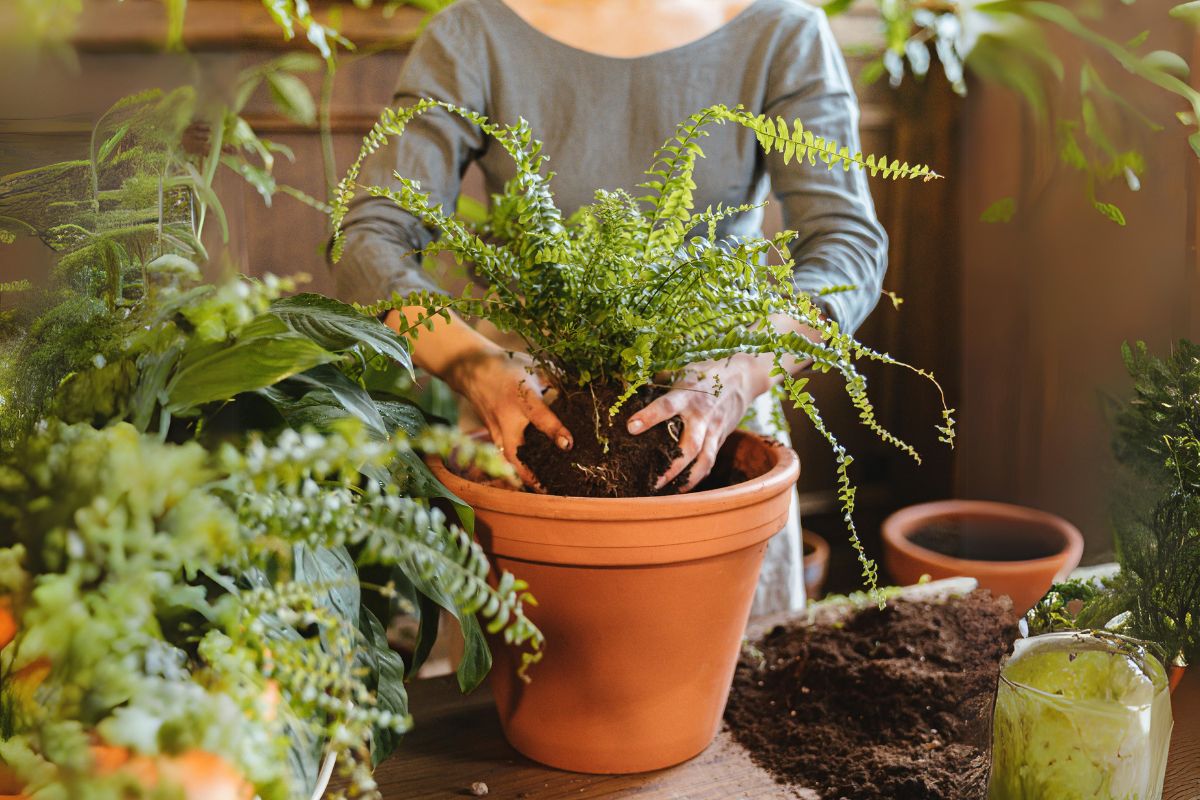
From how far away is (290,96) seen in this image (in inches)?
60.6

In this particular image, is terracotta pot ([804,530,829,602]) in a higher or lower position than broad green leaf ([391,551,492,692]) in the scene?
lower

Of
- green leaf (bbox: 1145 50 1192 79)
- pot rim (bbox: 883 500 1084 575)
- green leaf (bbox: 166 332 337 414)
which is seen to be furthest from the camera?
pot rim (bbox: 883 500 1084 575)

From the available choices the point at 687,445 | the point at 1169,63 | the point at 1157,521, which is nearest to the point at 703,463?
the point at 687,445

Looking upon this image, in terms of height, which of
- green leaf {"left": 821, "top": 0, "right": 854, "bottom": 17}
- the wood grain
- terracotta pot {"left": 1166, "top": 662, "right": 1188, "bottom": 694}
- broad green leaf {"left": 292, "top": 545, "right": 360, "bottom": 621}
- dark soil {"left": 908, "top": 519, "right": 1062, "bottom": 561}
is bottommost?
dark soil {"left": 908, "top": 519, "right": 1062, "bottom": 561}

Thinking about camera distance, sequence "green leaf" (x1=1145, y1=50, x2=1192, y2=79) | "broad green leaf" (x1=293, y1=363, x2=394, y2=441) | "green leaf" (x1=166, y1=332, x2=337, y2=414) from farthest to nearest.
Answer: "green leaf" (x1=1145, y1=50, x2=1192, y2=79) → "broad green leaf" (x1=293, y1=363, x2=394, y2=441) → "green leaf" (x1=166, y1=332, x2=337, y2=414)

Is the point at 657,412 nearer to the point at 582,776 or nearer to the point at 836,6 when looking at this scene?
the point at 582,776

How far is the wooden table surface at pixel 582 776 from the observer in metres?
0.72

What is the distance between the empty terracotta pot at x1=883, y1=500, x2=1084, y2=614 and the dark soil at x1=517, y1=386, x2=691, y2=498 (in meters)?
0.38

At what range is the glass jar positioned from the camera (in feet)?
2.06


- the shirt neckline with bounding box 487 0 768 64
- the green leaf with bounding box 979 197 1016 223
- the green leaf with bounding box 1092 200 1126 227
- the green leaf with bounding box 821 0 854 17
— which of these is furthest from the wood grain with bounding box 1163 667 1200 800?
the green leaf with bounding box 821 0 854 17

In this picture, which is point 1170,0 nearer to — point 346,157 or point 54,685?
point 54,685

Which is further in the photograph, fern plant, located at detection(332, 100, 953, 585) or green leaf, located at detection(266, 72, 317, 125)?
green leaf, located at detection(266, 72, 317, 125)

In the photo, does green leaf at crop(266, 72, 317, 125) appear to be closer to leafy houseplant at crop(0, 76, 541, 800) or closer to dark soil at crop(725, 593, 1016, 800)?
leafy houseplant at crop(0, 76, 541, 800)

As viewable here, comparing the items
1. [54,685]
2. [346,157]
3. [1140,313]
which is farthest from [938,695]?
[346,157]
